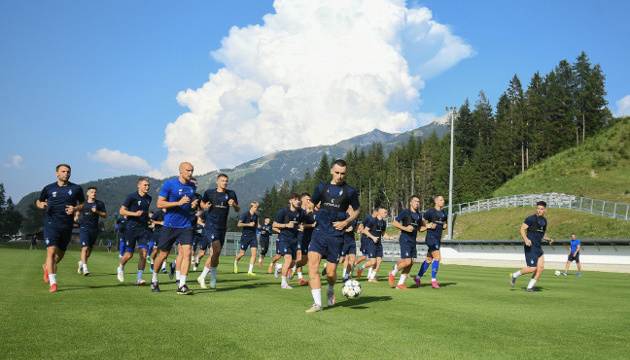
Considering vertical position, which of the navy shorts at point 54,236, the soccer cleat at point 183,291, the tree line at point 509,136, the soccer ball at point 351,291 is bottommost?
the soccer cleat at point 183,291

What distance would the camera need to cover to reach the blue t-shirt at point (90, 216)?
48.6 feet

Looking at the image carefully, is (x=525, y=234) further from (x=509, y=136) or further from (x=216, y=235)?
(x=509, y=136)

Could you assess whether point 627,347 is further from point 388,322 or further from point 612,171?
point 612,171

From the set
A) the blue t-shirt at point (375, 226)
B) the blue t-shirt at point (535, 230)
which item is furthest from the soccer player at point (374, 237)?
the blue t-shirt at point (535, 230)

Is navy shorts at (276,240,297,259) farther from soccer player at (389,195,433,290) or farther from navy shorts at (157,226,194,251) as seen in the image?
navy shorts at (157,226,194,251)

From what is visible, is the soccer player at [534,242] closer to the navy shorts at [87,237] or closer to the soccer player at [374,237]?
the soccer player at [374,237]

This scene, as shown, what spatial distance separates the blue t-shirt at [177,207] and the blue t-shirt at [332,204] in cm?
303

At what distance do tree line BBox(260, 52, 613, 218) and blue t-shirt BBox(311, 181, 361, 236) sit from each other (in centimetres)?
7903

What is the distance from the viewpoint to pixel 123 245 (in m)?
15.2

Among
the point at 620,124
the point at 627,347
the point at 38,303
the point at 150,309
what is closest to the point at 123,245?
the point at 38,303

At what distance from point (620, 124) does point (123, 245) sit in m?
83.0

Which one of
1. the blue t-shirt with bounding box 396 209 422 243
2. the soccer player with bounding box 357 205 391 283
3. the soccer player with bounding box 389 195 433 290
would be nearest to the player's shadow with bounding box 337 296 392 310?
the soccer player with bounding box 389 195 433 290

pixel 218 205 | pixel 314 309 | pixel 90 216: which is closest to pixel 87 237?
pixel 90 216

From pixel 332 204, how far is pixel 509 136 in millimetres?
97903
